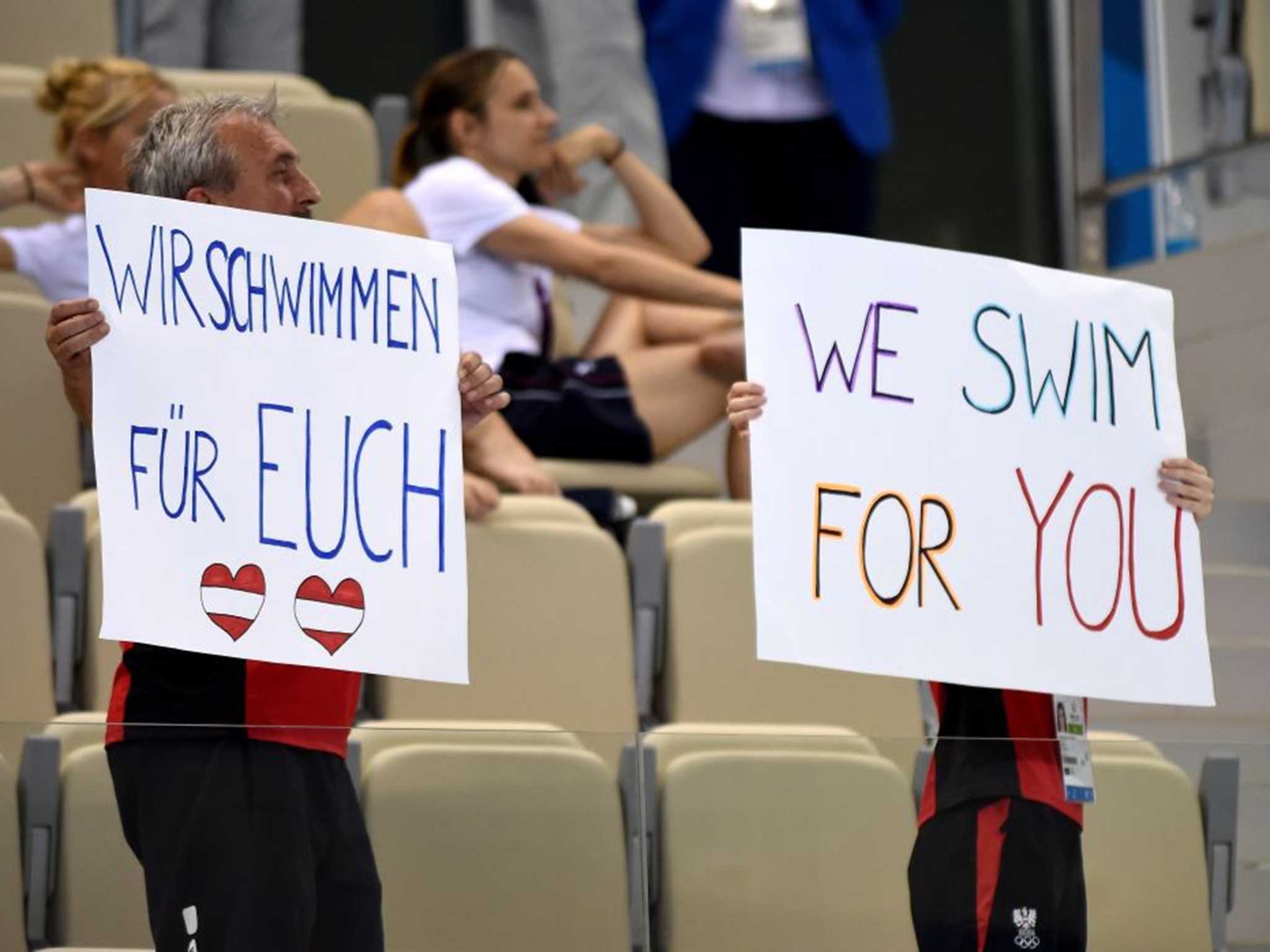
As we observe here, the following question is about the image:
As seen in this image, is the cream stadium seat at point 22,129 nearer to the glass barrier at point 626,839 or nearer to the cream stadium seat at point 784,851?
the glass barrier at point 626,839

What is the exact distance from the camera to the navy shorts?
3.96 m

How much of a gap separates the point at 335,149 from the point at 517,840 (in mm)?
2579

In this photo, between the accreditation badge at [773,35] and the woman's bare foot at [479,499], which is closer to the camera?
the woman's bare foot at [479,499]

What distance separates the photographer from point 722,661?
348 centimetres

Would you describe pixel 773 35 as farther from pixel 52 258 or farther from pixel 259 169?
pixel 259 169

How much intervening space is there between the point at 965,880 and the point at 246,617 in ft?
2.28

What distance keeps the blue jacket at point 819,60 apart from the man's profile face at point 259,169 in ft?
8.81

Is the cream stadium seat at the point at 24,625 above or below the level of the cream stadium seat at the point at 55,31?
below

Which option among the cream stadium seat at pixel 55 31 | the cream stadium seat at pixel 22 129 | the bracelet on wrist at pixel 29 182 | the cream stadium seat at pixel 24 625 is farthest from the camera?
the cream stadium seat at pixel 55 31

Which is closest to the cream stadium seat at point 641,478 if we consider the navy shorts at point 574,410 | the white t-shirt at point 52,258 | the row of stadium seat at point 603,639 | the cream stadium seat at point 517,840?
the navy shorts at point 574,410

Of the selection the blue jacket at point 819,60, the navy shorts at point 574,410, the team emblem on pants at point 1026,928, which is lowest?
the team emblem on pants at point 1026,928

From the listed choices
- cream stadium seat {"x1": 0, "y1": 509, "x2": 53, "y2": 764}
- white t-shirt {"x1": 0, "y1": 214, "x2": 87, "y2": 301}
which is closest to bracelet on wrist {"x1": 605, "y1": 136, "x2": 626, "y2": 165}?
white t-shirt {"x1": 0, "y1": 214, "x2": 87, "y2": 301}

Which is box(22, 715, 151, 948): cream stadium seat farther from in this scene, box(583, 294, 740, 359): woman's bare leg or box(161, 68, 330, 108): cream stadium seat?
box(161, 68, 330, 108): cream stadium seat

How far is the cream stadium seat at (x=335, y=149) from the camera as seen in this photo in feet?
14.5
